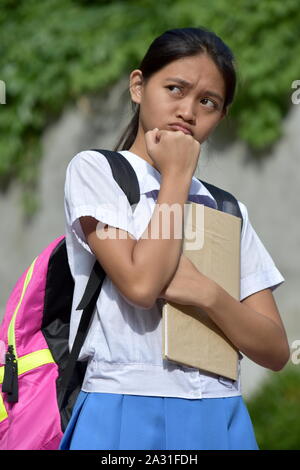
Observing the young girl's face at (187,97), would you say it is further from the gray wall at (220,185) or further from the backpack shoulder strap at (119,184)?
the gray wall at (220,185)

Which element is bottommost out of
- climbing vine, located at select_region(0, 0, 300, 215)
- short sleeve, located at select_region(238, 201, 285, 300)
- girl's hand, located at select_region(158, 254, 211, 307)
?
girl's hand, located at select_region(158, 254, 211, 307)

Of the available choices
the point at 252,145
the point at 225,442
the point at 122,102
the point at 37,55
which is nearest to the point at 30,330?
the point at 225,442

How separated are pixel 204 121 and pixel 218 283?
0.38 metres

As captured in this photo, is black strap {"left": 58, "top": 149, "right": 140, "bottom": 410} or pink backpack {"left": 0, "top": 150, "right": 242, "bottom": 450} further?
pink backpack {"left": 0, "top": 150, "right": 242, "bottom": 450}

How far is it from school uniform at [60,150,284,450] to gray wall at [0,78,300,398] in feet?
7.71

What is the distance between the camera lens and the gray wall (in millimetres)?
4711

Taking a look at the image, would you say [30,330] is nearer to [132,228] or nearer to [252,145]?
[132,228]

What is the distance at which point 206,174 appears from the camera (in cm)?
471

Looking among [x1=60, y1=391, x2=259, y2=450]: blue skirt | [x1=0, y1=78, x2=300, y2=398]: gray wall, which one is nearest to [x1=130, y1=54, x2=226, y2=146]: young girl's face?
[x1=60, y1=391, x2=259, y2=450]: blue skirt

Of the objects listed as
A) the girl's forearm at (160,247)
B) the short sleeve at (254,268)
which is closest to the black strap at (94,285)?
the girl's forearm at (160,247)

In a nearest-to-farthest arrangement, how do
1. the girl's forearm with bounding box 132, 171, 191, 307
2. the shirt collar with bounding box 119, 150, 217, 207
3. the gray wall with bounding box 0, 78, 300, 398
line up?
the girl's forearm with bounding box 132, 171, 191, 307 < the shirt collar with bounding box 119, 150, 217, 207 < the gray wall with bounding box 0, 78, 300, 398

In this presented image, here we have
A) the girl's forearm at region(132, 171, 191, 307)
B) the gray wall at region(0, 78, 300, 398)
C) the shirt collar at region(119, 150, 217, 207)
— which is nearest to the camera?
the girl's forearm at region(132, 171, 191, 307)

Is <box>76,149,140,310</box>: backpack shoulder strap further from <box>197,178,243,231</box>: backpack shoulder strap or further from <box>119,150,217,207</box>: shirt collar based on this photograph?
<box>197,178,243,231</box>: backpack shoulder strap
